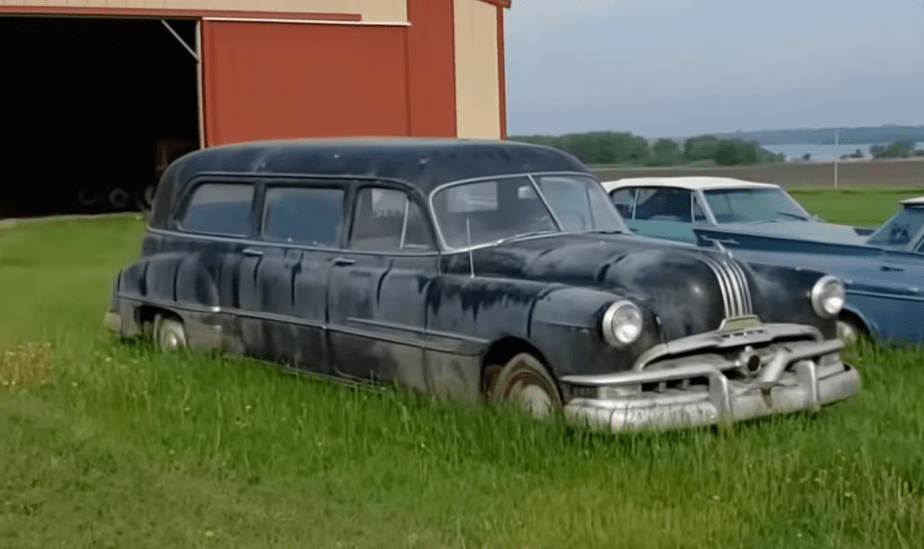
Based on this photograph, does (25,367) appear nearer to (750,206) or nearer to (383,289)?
(383,289)

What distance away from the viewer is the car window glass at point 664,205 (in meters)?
11.9

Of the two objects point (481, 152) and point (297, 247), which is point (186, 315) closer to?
point (297, 247)

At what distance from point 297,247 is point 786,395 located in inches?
137

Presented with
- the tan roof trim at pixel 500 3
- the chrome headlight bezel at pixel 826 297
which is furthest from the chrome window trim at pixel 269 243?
the tan roof trim at pixel 500 3

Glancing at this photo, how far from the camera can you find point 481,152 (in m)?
8.16

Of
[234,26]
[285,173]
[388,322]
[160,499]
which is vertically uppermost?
[234,26]

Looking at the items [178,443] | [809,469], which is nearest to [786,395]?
[809,469]

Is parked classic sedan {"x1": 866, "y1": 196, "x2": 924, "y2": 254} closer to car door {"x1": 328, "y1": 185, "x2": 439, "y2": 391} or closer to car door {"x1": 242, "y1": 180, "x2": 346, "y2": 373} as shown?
car door {"x1": 328, "y1": 185, "x2": 439, "y2": 391}

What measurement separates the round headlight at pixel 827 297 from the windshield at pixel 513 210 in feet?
4.61

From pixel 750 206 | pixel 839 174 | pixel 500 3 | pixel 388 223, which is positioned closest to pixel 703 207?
pixel 750 206

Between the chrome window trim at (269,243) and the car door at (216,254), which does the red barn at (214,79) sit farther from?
the car door at (216,254)

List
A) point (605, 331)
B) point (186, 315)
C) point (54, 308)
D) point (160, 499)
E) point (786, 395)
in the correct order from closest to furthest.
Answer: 1. point (160, 499)
2. point (605, 331)
3. point (786, 395)
4. point (186, 315)
5. point (54, 308)

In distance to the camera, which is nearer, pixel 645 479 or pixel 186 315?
pixel 645 479

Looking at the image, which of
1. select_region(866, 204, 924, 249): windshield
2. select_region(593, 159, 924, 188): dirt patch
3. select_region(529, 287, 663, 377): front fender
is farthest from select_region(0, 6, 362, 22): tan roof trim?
select_region(593, 159, 924, 188): dirt patch
